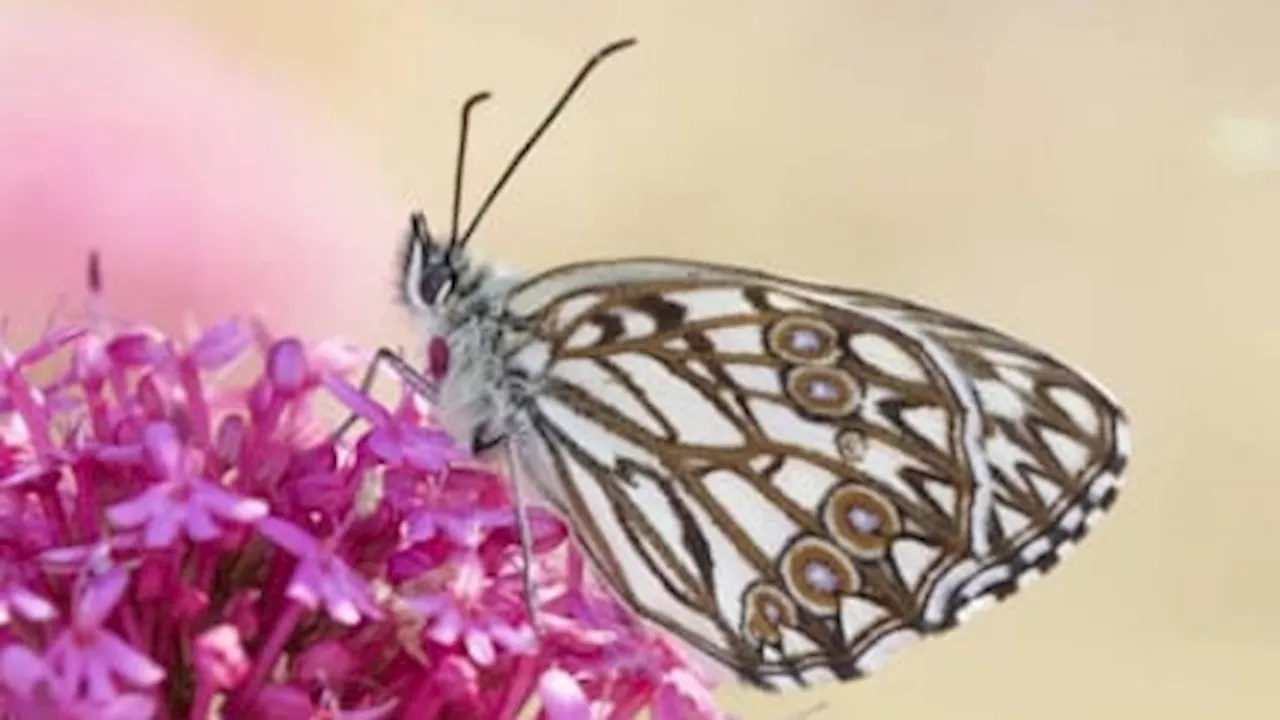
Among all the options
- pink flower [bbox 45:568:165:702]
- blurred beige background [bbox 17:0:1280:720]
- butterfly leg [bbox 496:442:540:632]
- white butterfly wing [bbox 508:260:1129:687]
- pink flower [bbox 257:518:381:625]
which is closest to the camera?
pink flower [bbox 45:568:165:702]

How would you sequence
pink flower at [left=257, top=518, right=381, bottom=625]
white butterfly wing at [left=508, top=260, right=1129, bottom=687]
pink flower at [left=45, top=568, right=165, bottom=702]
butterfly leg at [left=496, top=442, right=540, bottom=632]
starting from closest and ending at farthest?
pink flower at [left=45, top=568, right=165, bottom=702] → pink flower at [left=257, top=518, right=381, bottom=625] → butterfly leg at [left=496, top=442, right=540, bottom=632] → white butterfly wing at [left=508, top=260, right=1129, bottom=687]

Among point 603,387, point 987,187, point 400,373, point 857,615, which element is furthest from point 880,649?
point 987,187

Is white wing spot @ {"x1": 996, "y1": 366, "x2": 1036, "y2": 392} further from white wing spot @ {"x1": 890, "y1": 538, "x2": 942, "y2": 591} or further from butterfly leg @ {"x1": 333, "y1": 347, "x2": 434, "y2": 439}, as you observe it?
butterfly leg @ {"x1": 333, "y1": 347, "x2": 434, "y2": 439}

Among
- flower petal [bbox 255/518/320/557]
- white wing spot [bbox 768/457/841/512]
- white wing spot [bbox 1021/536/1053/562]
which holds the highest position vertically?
white wing spot [bbox 1021/536/1053/562]

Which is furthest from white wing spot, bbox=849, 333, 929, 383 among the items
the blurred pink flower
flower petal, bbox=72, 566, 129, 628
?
flower petal, bbox=72, 566, 129, 628

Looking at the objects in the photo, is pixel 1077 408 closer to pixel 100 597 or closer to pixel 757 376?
pixel 757 376

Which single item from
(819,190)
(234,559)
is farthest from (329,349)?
(819,190)

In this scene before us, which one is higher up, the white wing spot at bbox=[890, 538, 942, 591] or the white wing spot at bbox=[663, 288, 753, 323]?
the white wing spot at bbox=[663, 288, 753, 323]
